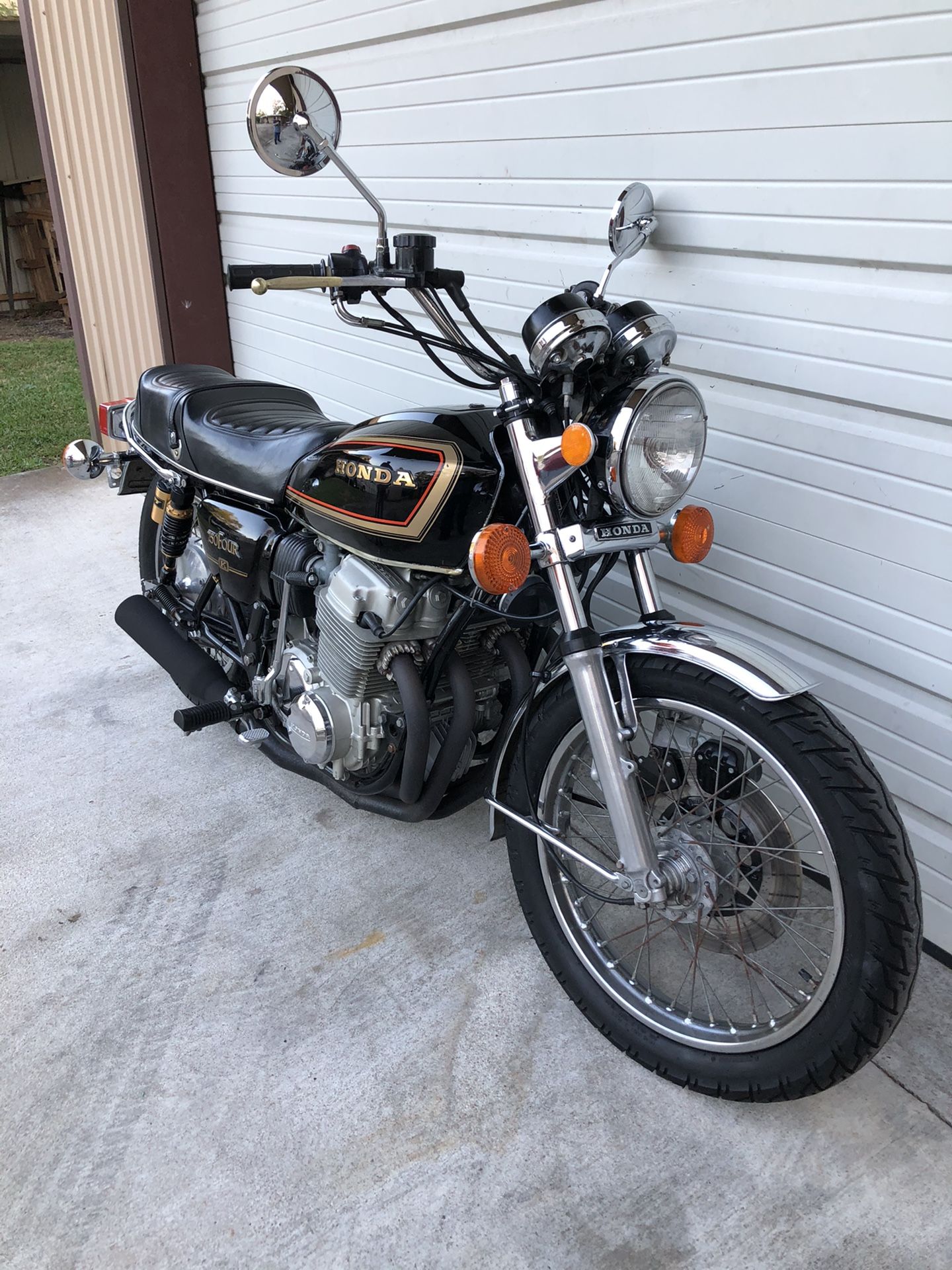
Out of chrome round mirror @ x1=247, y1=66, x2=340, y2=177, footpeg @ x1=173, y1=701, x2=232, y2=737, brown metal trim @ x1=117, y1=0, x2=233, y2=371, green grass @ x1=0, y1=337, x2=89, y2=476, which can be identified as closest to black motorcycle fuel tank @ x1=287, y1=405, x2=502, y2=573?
chrome round mirror @ x1=247, y1=66, x2=340, y2=177

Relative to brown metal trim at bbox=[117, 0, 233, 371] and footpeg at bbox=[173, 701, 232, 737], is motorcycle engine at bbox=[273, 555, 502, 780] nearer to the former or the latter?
footpeg at bbox=[173, 701, 232, 737]

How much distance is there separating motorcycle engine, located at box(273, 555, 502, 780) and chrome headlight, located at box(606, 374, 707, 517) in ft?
1.64

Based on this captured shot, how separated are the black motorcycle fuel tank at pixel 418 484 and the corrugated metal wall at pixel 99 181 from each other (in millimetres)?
3481

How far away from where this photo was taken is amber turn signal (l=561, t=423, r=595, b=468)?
157 cm

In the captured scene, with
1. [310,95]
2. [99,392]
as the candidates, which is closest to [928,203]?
[310,95]

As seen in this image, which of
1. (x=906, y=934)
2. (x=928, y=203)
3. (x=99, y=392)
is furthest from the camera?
(x=99, y=392)

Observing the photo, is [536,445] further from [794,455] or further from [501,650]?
[794,455]

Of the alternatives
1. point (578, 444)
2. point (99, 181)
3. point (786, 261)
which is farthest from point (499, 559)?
point (99, 181)

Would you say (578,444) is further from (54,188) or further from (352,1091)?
(54,188)

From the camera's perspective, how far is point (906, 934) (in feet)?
4.87

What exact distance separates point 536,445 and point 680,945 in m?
1.14

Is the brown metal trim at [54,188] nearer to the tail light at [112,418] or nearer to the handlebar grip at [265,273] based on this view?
the tail light at [112,418]

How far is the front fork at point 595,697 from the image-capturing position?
1.62 meters

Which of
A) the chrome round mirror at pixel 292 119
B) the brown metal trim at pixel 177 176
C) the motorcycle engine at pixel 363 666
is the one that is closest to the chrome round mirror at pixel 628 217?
the chrome round mirror at pixel 292 119
